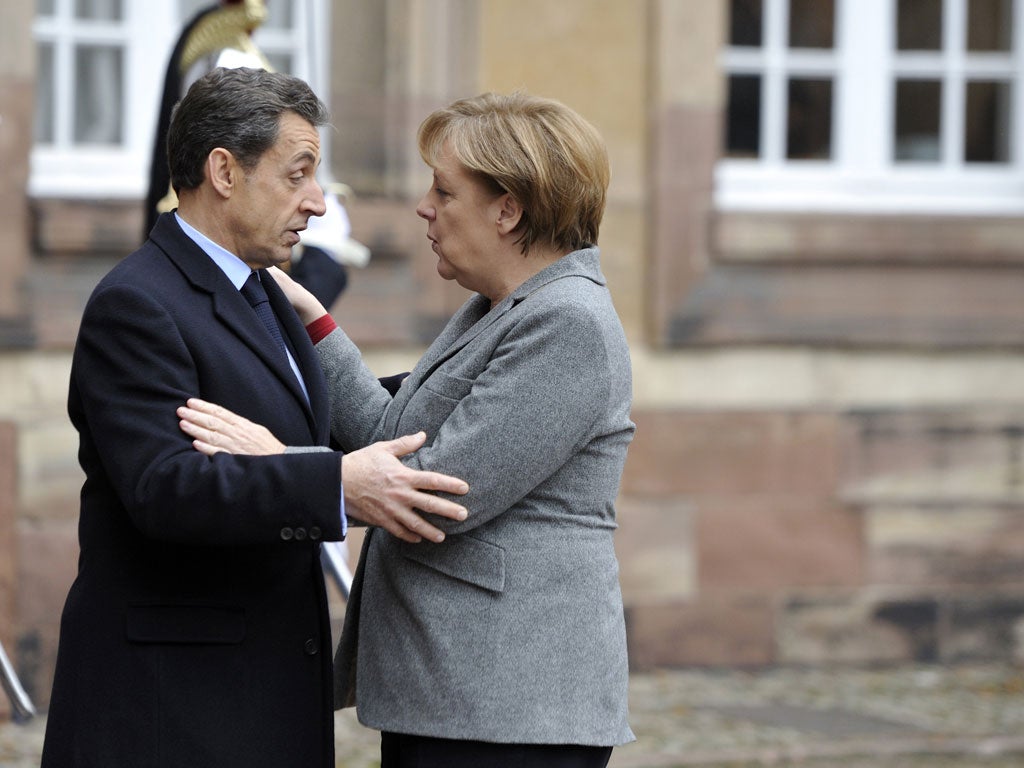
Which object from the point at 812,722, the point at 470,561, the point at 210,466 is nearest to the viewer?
the point at 210,466

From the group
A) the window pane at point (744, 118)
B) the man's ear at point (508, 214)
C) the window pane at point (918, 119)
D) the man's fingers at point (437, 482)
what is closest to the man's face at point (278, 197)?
the man's ear at point (508, 214)

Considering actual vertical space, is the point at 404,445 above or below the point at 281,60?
below

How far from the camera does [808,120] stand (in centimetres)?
737

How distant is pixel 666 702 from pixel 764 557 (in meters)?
0.87

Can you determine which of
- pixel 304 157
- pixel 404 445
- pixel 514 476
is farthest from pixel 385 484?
pixel 304 157

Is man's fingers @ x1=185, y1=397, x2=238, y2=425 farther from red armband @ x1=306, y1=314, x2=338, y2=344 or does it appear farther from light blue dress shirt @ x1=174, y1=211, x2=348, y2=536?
red armband @ x1=306, y1=314, x2=338, y2=344

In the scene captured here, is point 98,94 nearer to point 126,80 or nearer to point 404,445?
point 126,80

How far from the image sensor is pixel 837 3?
7.30m

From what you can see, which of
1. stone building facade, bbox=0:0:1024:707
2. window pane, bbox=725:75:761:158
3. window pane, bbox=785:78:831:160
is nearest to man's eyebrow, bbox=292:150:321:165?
stone building facade, bbox=0:0:1024:707

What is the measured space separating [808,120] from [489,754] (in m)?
5.35

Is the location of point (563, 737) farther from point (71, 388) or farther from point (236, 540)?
point (71, 388)

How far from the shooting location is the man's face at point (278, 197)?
2488 millimetres

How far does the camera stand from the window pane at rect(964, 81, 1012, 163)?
750 centimetres

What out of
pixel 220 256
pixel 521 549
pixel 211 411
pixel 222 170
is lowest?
pixel 521 549
